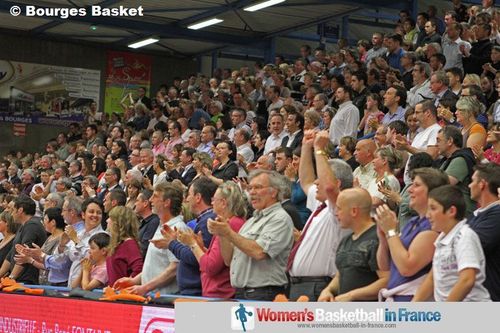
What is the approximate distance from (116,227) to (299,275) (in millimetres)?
2660

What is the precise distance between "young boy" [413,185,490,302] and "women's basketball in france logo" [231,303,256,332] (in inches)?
43.4

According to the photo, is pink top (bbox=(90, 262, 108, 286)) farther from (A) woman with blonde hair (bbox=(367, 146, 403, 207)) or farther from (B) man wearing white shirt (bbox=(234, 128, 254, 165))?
(B) man wearing white shirt (bbox=(234, 128, 254, 165))

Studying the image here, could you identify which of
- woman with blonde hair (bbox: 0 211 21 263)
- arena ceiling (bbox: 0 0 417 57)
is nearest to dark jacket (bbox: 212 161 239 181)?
woman with blonde hair (bbox: 0 211 21 263)

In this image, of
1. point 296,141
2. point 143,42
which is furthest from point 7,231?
point 143,42

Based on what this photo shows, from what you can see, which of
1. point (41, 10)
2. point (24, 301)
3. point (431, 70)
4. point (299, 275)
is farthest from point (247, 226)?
point (41, 10)

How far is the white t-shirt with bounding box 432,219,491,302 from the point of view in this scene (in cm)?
530

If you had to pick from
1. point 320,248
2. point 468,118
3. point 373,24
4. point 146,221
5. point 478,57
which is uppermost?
point 373,24

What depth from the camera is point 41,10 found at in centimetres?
2259

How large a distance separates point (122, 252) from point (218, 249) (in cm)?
176

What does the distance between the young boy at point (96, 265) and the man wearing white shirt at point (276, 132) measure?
4800 mm

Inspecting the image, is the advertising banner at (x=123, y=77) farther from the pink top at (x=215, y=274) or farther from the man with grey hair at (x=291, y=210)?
the pink top at (x=215, y=274)

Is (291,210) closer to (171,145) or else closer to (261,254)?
(261,254)

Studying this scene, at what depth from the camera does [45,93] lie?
2742 centimetres

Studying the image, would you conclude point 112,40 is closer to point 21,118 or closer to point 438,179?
point 21,118
